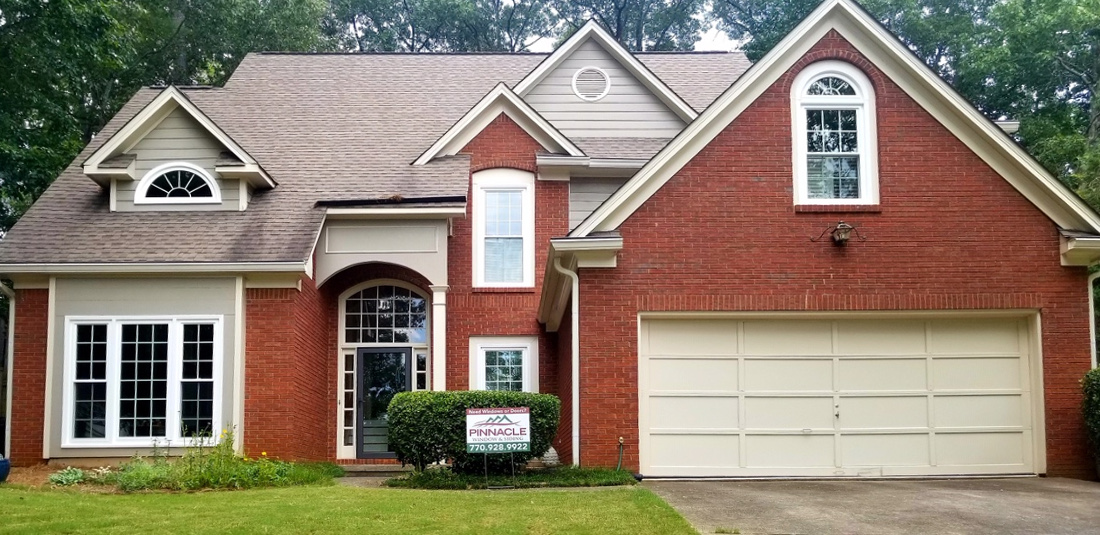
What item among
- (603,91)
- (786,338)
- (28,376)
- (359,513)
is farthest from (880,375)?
(28,376)

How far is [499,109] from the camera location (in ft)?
65.5

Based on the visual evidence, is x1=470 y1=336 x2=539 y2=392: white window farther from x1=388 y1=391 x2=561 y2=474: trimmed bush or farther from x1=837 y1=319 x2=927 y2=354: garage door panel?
x1=837 y1=319 x2=927 y2=354: garage door panel

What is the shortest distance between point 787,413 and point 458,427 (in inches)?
166

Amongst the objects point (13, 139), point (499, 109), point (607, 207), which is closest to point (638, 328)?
point (607, 207)

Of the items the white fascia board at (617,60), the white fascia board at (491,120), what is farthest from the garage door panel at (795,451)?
the white fascia board at (617,60)

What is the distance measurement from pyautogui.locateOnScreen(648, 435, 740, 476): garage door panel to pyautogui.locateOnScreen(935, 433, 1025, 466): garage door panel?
2.68 m

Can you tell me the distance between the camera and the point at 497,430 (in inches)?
516

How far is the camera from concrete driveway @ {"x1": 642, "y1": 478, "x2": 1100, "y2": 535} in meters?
9.83

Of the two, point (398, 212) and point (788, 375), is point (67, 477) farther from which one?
point (788, 375)

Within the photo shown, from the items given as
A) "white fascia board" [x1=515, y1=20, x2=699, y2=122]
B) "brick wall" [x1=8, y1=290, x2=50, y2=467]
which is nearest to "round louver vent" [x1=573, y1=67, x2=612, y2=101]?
"white fascia board" [x1=515, y1=20, x2=699, y2=122]

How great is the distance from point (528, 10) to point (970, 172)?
30.7 metres

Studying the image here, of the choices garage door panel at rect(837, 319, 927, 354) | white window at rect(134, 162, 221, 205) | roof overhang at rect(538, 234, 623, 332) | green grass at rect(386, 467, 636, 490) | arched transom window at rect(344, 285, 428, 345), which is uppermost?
white window at rect(134, 162, 221, 205)

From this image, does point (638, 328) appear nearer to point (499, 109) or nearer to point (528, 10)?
point (499, 109)

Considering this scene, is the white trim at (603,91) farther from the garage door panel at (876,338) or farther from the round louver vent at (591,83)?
the garage door panel at (876,338)
